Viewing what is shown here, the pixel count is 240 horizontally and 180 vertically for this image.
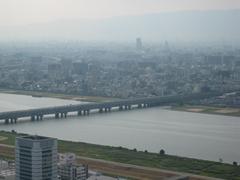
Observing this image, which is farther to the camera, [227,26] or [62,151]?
[227,26]

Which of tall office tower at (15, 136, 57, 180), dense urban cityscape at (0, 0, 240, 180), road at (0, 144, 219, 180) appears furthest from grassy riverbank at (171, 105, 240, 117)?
tall office tower at (15, 136, 57, 180)

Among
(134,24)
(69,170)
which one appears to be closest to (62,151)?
(69,170)

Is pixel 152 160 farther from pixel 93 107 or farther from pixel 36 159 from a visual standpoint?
pixel 93 107

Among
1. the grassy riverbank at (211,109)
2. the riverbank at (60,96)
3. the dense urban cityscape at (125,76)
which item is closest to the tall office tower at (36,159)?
the grassy riverbank at (211,109)

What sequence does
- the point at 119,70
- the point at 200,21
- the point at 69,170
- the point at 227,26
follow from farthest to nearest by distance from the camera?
the point at 200,21 → the point at 227,26 → the point at 119,70 → the point at 69,170

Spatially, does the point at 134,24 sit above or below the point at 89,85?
above

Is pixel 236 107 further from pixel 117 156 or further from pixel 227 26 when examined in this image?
pixel 227 26

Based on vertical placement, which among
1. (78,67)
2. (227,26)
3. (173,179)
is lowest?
(173,179)
